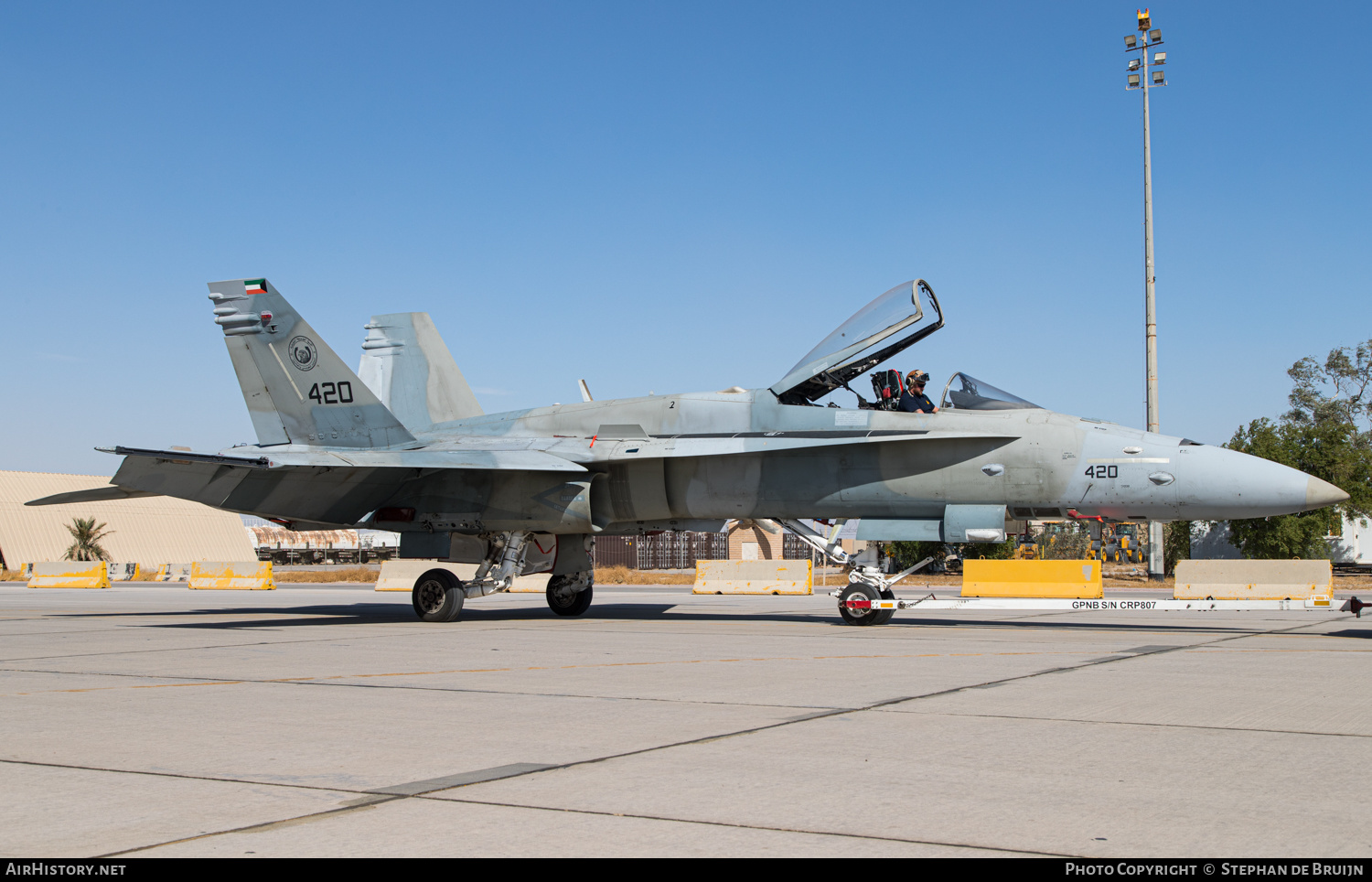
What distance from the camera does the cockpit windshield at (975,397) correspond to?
1248 cm

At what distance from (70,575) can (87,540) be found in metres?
33.2

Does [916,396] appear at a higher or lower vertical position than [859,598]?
higher

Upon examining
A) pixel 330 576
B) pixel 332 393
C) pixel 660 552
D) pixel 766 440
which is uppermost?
pixel 332 393

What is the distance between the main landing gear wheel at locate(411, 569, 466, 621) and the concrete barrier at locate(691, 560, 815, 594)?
33.5ft

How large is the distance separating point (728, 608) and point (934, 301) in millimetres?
7031

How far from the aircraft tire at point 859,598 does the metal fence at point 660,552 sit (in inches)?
1818

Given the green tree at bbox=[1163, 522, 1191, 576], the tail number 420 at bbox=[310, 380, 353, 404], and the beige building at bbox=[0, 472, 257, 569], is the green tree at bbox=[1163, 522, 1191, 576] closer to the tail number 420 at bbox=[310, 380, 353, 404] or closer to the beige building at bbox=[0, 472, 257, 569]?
the tail number 420 at bbox=[310, 380, 353, 404]

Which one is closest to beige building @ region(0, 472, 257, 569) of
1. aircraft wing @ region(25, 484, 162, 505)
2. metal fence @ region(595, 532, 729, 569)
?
metal fence @ region(595, 532, 729, 569)

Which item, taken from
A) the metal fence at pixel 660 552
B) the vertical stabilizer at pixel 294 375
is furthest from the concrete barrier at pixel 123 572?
the vertical stabilizer at pixel 294 375

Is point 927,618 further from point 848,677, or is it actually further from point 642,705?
point 642,705

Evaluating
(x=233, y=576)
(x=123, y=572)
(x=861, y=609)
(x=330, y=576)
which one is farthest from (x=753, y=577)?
(x=123, y=572)

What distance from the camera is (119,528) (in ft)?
224

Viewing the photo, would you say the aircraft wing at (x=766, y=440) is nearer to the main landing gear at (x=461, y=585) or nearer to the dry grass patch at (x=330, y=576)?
the main landing gear at (x=461, y=585)

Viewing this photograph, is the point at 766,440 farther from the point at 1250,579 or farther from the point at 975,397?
the point at 1250,579
